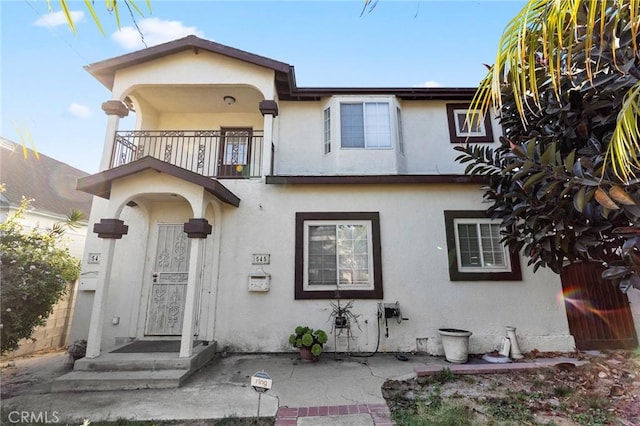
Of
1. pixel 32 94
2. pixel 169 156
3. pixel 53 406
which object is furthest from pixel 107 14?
pixel 169 156

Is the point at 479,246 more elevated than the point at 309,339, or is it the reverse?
the point at 479,246

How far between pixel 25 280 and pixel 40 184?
8555 mm

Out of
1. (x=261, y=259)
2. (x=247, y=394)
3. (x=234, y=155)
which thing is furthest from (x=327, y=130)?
(x=247, y=394)

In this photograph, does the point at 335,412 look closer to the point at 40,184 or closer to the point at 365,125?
the point at 365,125

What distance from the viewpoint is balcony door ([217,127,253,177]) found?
784cm

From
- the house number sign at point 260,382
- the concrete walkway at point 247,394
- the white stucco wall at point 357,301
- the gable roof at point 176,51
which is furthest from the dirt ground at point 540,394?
the gable roof at point 176,51

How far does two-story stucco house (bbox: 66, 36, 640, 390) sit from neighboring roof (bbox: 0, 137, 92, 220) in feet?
15.7

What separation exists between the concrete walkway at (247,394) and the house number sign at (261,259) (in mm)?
1846

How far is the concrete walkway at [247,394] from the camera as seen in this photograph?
3.65m

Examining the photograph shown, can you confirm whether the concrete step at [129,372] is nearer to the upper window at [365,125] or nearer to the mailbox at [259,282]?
the mailbox at [259,282]

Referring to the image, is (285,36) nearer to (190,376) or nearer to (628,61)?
(628,61)

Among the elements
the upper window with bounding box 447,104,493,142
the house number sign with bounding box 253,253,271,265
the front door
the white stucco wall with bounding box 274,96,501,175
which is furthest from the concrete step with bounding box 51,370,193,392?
the upper window with bounding box 447,104,493,142

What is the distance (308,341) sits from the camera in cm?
550

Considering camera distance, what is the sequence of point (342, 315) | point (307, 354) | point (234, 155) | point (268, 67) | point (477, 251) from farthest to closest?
1. point (234, 155)
2. point (268, 67)
3. point (477, 251)
4. point (342, 315)
5. point (307, 354)
